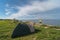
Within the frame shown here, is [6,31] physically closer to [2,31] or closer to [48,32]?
[2,31]

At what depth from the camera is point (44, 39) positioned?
1150 inches

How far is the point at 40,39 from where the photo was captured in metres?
29.4

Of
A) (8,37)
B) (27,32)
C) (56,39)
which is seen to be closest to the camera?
(56,39)

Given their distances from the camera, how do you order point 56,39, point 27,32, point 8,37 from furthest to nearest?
point 27,32 → point 8,37 → point 56,39

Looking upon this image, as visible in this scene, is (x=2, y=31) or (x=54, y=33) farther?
(x=2, y=31)

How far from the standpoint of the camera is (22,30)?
3331 centimetres

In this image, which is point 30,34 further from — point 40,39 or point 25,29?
point 40,39

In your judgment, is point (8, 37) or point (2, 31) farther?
point (2, 31)

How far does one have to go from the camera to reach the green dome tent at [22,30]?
107 feet

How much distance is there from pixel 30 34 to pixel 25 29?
52.1 inches

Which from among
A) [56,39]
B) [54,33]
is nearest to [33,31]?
[54,33]

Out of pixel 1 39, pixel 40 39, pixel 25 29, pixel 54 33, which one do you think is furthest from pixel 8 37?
pixel 54 33

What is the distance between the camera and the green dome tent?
32.7 metres

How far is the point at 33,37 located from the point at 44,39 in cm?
Answer: 203
